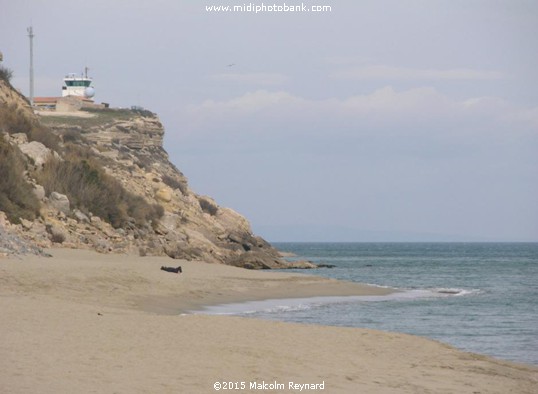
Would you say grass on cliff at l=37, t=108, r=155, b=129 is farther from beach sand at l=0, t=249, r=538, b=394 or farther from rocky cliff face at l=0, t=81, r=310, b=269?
beach sand at l=0, t=249, r=538, b=394

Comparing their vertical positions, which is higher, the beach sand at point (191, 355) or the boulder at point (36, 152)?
the boulder at point (36, 152)

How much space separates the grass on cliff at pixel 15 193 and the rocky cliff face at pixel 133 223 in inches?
20.1

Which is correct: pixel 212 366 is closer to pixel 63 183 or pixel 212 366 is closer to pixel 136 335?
pixel 136 335

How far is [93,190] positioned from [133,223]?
2.94 metres

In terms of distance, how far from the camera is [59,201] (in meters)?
42.7

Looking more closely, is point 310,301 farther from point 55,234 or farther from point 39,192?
point 39,192

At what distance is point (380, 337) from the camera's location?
20.0 metres

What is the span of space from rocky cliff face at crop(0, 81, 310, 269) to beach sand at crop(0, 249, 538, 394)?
16.1 metres

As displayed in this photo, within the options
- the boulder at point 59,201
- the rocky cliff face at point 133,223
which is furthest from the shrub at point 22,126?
the boulder at point 59,201

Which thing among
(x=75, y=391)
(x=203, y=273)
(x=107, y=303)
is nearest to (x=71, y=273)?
(x=107, y=303)

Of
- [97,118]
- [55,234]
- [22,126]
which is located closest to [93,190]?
[22,126]

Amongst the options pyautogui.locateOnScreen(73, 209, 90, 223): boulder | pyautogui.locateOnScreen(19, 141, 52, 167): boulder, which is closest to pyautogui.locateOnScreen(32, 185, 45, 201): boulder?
pyautogui.locateOnScreen(73, 209, 90, 223): boulder

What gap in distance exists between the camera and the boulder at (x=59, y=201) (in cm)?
4250

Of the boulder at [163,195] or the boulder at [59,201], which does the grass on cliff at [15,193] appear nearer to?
the boulder at [59,201]
